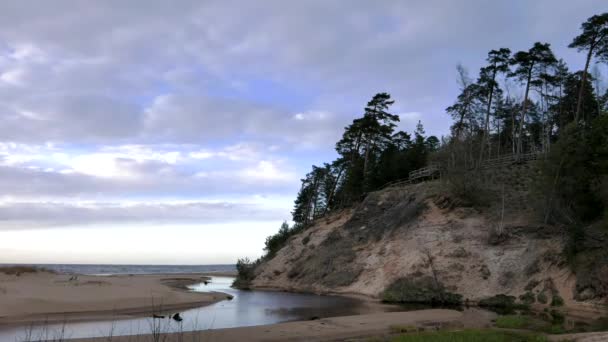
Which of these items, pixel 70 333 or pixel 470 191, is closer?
pixel 70 333

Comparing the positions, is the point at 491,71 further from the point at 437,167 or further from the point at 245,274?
the point at 245,274

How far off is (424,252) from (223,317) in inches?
841

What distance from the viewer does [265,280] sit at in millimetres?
57062

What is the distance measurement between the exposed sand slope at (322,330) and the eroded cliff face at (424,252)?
1086cm

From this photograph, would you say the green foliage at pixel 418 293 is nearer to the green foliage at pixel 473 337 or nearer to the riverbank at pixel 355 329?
the riverbank at pixel 355 329

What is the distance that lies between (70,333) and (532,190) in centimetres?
3340

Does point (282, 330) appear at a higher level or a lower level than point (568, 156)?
lower

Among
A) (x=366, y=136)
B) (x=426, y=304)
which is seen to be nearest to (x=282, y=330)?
(x=426, y=304)

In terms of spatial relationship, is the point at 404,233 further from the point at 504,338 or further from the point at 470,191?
the point at 504,338

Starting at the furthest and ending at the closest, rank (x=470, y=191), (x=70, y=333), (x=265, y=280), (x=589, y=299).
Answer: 1. (x=265, y=280)
2. (x=470, y=191)
3. (x=589, y=299)
4. (x=70, y=333)

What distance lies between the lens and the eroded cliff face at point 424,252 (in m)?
36.3

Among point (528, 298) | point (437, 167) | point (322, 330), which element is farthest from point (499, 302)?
point (437, 167)

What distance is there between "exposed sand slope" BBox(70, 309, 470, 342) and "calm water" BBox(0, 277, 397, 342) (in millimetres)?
1048

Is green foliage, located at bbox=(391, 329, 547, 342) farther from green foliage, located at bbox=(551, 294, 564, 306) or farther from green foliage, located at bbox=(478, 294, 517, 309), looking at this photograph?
green foliage, located at bbox=(478, 294, 517, 309)
